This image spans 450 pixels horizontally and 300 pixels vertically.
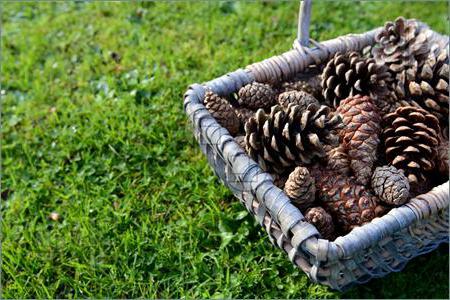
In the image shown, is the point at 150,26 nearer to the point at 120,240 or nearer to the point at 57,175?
the point at 57,175

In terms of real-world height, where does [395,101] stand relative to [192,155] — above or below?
above

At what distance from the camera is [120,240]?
252 centimetres

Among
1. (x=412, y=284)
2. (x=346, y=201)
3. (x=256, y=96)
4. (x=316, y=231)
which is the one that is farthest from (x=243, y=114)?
(x=412, y=284)

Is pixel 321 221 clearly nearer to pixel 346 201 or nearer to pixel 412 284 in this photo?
pixel 346 201

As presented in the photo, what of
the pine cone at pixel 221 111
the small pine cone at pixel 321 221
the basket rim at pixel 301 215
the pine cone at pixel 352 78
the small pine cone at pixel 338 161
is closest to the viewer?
the basket rim at pixel 301 215

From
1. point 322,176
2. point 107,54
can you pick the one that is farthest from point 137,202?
point 107,54

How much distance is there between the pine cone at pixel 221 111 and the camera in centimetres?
229

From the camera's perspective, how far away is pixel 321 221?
2025 mm

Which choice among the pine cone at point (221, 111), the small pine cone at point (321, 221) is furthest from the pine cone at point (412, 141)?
the pine cone at point (221, 111)

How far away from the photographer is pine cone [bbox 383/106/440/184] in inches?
86.4

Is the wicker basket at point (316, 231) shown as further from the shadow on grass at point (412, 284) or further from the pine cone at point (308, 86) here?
the pine cone at point (308, 86)

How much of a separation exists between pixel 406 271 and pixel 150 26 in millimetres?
2041

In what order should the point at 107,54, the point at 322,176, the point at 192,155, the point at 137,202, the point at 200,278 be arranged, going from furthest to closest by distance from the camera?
the point at 107,54 < the point at 192,155 < the point at 137,202 < the point at 200,278 < the point at 322,176

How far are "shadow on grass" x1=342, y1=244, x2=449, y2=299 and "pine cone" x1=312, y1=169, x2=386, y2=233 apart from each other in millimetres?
417
